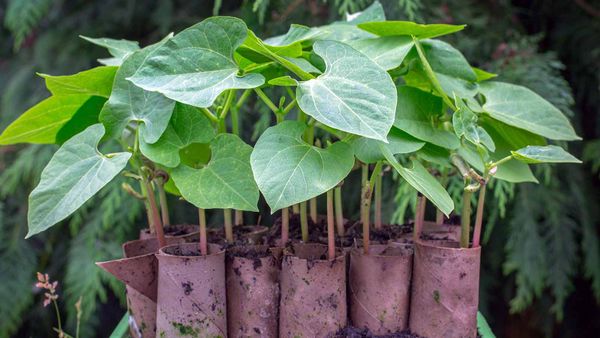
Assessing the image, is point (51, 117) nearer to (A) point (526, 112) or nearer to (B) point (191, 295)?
(B) point (191, 295)

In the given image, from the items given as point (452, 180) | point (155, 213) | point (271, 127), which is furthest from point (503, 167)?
point (452, 180)

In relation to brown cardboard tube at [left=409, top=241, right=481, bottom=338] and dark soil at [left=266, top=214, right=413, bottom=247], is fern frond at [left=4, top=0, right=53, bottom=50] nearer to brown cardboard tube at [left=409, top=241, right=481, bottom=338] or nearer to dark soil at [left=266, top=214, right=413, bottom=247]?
dark soil at [left=266, top=214, right=413, bottom=247]

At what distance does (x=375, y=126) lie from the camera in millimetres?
475

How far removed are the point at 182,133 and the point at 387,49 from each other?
230 mm

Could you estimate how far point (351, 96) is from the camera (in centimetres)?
50

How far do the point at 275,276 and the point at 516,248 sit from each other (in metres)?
0.82

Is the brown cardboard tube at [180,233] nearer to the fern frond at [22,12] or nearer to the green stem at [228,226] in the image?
the green stem at [228,226]

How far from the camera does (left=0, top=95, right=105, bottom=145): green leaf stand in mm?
632

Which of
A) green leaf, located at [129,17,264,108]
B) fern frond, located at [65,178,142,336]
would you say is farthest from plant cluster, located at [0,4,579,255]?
fern frond, located at [65,178,142,336]

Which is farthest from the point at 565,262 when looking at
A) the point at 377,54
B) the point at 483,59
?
the point at 377,54

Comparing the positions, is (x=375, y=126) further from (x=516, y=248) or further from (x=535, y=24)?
(x=535, y=24)

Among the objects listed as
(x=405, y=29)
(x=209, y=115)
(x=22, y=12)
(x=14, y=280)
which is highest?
(x=22, y=12)

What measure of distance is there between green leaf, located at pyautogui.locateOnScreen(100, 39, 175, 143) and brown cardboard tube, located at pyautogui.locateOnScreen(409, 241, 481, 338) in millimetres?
285

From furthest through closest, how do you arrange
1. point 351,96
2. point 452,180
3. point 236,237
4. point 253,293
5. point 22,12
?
1. point 22,12
2. point 452,180
3. point 236,237
4. point 253,293
5. point 351,96
